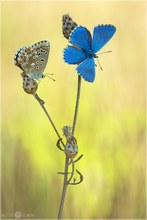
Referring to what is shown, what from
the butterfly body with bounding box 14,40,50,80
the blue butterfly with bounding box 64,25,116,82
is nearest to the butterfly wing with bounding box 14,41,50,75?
the butterfly body with bounding box 14,40,50,80

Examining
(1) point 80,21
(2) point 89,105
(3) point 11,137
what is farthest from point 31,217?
(1) point 80,21

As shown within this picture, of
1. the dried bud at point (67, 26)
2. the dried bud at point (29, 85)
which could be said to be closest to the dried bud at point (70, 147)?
the dried bud at point (29, 85)

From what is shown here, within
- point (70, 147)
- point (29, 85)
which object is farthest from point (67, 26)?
point (70, 147)

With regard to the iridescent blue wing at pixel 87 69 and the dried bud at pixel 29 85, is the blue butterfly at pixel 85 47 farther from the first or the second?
the dried bud at pixel 29 85

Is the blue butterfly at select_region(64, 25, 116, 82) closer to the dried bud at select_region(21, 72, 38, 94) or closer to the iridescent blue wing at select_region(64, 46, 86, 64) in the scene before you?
the iridescent blue wing at select_region(64, 46, 86, 64)

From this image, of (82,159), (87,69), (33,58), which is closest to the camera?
(87,69)

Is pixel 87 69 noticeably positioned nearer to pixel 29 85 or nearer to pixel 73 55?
pixel 73 55
